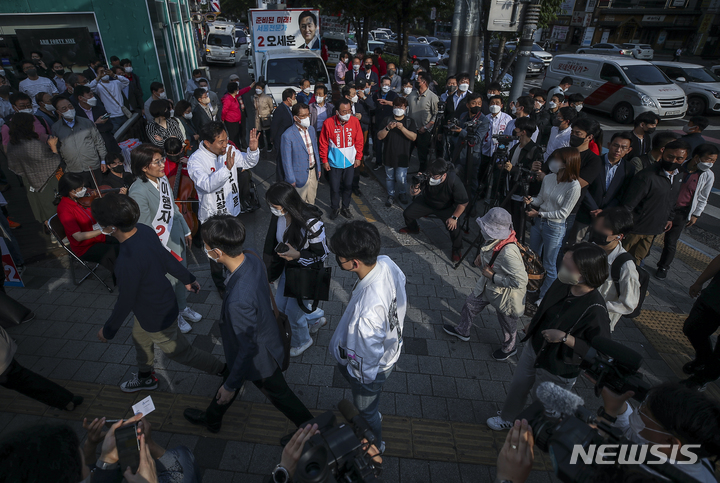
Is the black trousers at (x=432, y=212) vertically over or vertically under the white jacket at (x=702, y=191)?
under

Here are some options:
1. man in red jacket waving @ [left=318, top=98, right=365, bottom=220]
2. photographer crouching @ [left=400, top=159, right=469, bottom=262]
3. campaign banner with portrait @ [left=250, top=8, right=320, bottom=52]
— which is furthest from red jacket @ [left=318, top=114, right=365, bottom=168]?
campaign banner with portrait @ [left=250, top=8, right=320, bottom=52]

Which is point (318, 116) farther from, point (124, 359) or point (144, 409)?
point (144, 409)

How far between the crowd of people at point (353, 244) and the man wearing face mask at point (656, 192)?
2 cm

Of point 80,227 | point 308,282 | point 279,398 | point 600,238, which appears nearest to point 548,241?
point 600,238

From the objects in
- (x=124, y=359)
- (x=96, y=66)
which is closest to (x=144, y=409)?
(x=124, y=359)

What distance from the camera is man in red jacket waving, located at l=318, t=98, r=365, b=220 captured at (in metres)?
6.14

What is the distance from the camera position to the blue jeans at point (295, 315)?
3.73m

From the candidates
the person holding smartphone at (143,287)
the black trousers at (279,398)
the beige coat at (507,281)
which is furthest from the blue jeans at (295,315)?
the beige coat at (507,281)

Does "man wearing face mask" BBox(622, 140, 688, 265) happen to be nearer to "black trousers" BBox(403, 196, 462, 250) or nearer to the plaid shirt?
"black trousers" BBox(403, 196, 462, 250)

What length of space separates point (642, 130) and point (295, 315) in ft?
17.6

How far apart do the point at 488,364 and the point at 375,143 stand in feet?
20.2

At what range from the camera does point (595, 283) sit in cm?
258

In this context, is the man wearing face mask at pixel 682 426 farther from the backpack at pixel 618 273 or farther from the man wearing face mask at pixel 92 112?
the man wearing face mask at pixel 92 112

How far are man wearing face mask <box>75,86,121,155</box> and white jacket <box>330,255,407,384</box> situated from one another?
7.26 metres
